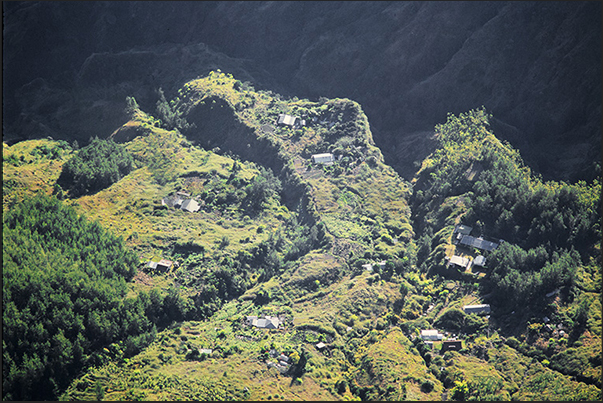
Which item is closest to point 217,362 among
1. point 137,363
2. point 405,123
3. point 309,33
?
point 137,363

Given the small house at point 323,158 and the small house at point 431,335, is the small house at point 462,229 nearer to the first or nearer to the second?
the small house at point 431,335

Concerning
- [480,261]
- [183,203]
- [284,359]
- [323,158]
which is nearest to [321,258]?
[284,359]

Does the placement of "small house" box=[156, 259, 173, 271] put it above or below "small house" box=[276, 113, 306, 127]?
below

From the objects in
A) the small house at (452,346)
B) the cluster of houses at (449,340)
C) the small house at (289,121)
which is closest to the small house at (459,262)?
the cluster of houses at (449,340)

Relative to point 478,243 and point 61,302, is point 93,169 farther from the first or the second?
point 478,243

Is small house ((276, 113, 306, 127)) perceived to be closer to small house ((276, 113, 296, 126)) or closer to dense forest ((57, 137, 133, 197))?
small house ((276, 113, 296, 126))

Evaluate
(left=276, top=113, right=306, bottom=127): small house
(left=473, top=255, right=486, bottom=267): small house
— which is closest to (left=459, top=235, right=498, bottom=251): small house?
(left=473, top=255, right=486, bottom=267): small house
